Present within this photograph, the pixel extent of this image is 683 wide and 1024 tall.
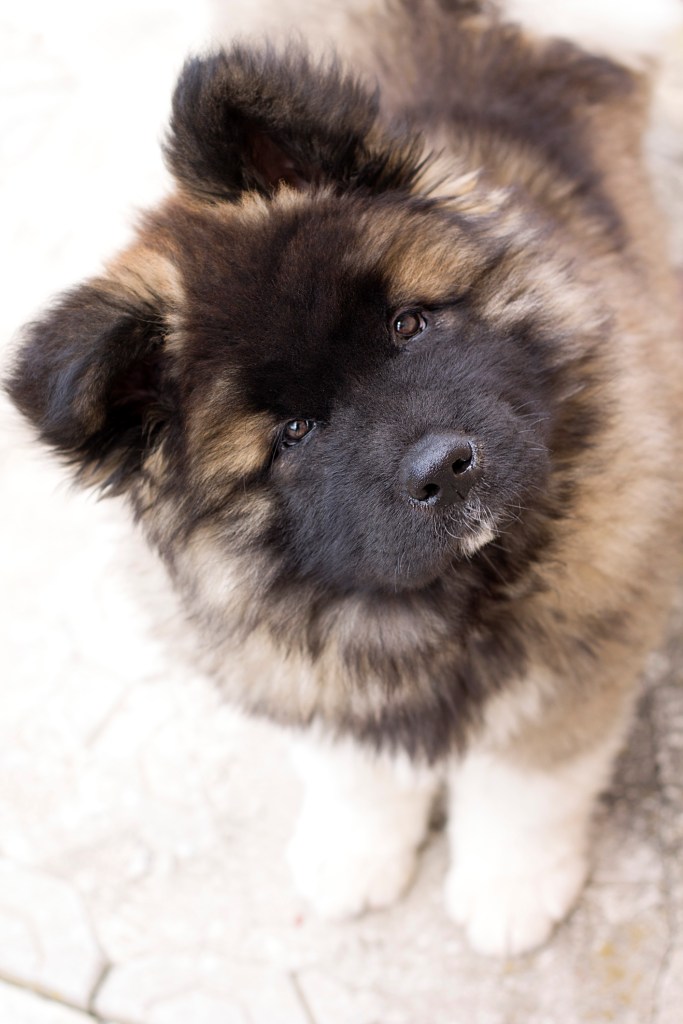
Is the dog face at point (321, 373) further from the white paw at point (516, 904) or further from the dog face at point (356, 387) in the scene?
the white paw at point (516, 904)

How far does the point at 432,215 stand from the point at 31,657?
1.59 metres

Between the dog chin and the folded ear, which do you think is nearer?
the folded ear

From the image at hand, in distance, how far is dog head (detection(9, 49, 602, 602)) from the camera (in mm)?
1388

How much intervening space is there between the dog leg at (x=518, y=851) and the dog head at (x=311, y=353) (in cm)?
59

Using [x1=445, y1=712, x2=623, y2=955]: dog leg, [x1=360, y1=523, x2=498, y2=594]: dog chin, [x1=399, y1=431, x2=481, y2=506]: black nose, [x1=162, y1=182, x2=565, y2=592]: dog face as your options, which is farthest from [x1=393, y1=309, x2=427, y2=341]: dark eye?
[x1=445, y1=712, x2=623, y2=955]: dog leg

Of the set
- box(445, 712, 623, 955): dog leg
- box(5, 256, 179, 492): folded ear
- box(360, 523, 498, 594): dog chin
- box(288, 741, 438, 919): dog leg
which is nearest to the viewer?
box(5, 256, 179, 492): folded ear

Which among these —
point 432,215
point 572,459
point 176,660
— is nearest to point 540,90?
point 432,215

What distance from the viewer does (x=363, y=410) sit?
1.42 m

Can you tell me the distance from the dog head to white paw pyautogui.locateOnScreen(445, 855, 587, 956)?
78 centimetres

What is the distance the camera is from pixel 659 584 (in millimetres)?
1806

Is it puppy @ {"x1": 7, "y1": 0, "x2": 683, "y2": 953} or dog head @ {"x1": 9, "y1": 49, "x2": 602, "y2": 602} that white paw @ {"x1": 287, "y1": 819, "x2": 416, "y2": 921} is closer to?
puppy @ {"x1": 7, "y1": 0, "x2": 683, "y2": 953}

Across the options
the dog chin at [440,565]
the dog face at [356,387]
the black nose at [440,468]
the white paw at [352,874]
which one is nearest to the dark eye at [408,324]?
the dog face at [356,387]

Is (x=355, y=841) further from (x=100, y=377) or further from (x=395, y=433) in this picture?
→ (x=100, y=377)

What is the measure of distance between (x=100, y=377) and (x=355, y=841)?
3.94ft
